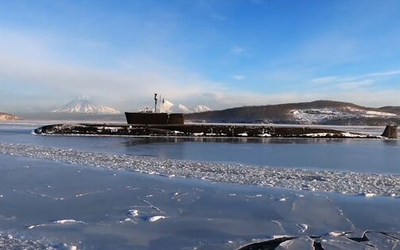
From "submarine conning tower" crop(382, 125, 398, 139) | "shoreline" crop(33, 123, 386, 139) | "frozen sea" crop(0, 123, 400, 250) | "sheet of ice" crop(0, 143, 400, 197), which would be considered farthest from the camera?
"submarine conning tower" crop(382, 125, 398, 139)

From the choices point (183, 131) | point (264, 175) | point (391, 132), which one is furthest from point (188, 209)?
point (391, 132)

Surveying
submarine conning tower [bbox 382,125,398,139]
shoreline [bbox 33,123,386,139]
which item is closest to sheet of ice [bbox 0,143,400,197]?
shoreline [bbox 33,123,386,139]

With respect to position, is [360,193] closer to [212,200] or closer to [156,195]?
[212,200]

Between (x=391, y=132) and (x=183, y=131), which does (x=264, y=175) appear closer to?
(x=183, y=131)

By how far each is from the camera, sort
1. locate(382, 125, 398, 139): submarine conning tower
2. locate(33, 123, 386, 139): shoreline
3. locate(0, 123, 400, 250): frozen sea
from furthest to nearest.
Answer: locate(382, 125, 398, 139): submarine conning tower, locate(33, 123, 386, 139): shoreline, locate(0, 123, 400, 250): frozen sea

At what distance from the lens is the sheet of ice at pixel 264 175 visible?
23.2 feet

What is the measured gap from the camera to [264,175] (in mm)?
8430

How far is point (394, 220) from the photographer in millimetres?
4762

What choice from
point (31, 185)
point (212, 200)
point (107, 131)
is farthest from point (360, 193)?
point (107, 131)

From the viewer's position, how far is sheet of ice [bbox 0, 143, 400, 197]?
7.07 meters

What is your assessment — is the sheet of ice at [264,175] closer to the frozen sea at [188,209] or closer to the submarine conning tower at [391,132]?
the frozen sea at [188,209]

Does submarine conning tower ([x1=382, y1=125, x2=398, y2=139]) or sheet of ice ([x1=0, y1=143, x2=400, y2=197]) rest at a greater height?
submarine conning tower ([x1=382, y1=125, x2=398, y2=139])

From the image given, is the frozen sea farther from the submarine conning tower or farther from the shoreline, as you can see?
the submarine conning tower

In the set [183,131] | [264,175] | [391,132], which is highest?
[183,131]
